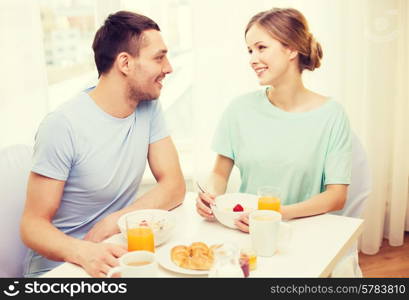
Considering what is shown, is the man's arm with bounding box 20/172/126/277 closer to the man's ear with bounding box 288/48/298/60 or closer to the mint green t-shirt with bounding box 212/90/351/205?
the mint green t-shirt with bounding box 212/90/351/205

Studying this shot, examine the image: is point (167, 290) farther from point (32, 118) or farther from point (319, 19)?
point (319, 19)

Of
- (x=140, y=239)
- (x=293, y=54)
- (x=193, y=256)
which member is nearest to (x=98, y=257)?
(x=140, y=239)

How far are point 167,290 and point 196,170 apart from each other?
1.55 meters

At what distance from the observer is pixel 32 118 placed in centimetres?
248

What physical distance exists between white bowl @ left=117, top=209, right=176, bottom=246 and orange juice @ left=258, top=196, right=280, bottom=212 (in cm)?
25

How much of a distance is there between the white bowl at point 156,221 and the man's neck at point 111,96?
38 cm

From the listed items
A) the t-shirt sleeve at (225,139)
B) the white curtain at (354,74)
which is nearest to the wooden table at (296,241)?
the t-shirt sleeve at (225,139)

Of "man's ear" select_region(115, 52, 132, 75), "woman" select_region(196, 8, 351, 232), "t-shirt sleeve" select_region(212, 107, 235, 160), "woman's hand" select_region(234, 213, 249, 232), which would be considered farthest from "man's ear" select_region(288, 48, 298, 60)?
"woman's hand" select_region(234, 213, 249, 232)

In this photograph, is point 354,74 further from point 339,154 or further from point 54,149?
point 54,149

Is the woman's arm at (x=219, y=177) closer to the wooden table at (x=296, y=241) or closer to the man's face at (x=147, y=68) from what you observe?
the wooden table at (x=296, y=241)

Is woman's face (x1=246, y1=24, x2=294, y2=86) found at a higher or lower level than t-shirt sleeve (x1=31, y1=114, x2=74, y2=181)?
higher

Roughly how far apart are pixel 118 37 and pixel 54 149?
442mm

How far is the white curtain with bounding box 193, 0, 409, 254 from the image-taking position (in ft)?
8.45

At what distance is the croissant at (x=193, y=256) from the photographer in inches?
48.6
